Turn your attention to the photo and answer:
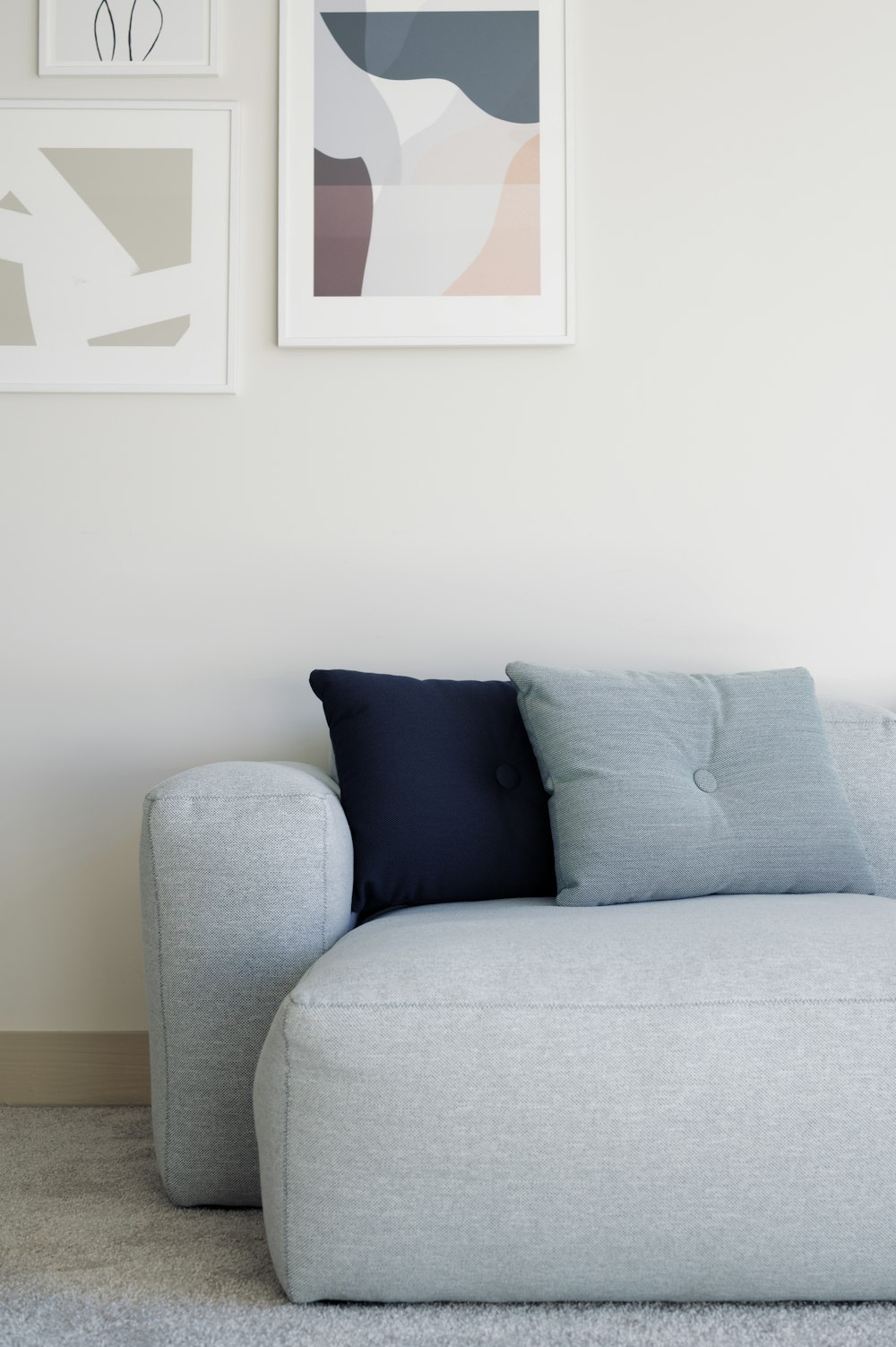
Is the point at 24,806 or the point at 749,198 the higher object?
the point at 749,198

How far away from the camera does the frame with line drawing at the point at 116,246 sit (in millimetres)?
2193

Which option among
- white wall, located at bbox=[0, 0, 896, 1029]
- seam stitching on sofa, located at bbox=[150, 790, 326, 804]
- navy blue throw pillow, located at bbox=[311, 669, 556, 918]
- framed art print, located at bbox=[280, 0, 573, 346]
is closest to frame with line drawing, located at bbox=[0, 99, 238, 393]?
white wall, located at bbox=[0, 0, 896, 1029]

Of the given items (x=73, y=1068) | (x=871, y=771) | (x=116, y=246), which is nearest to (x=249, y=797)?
(x=73, y=1068)

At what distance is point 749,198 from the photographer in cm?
223

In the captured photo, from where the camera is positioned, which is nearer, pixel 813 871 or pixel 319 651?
pixel 813 871

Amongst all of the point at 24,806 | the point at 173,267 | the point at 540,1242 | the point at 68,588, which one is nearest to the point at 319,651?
the point at 68,588

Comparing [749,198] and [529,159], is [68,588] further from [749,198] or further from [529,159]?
[749,198]

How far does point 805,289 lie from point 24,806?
6.60 feet

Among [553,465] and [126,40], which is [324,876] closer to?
[553,465]

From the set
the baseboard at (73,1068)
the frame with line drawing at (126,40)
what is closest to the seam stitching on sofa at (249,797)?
the baseboard at (73,1068)

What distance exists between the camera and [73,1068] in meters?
2.11

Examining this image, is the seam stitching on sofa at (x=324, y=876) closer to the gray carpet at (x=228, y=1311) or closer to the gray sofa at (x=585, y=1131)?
the gray sofa at (x=585, y=1131)

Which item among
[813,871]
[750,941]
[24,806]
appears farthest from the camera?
[24,806]

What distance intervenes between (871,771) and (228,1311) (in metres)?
1.38
